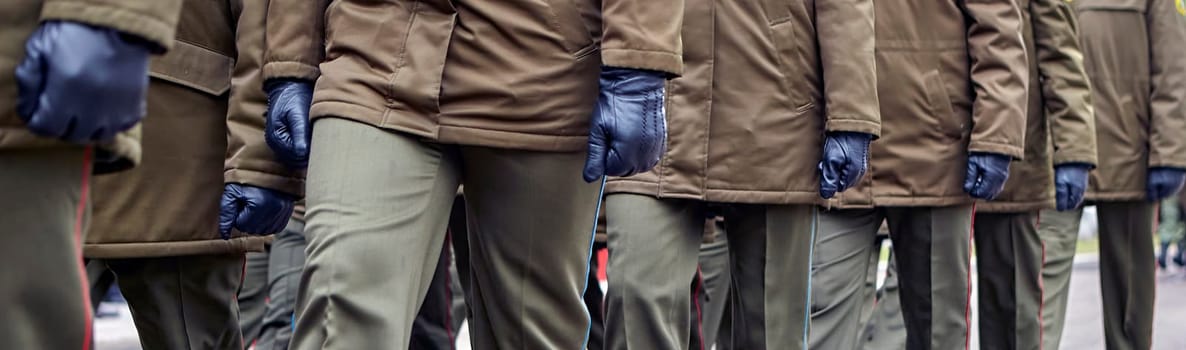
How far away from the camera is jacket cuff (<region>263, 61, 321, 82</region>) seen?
3418 millimetres

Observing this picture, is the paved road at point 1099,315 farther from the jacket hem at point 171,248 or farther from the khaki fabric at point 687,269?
the jacket hem at point 171,248

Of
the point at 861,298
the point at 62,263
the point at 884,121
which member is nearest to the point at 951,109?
the point at 884,121

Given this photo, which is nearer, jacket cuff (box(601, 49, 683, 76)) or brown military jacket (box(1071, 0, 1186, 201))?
jacket cuff (box(601, 49, 683, 76))

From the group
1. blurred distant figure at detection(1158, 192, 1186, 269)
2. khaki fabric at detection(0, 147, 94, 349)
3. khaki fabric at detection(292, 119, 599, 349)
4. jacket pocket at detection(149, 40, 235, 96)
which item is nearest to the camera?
khaki fabric at detection(0, 147, 94, 349)

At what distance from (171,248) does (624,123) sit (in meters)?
1.34

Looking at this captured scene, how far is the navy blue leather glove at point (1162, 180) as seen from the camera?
6777 millimetres

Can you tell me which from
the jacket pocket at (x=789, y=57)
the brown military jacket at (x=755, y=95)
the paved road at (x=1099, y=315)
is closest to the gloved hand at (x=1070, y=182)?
the brown military jacket at (x=755, y=95)

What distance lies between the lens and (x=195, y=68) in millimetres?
3900

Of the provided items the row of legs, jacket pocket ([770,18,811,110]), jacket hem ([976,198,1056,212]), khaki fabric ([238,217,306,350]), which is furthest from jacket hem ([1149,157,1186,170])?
khaki fabric ([238,217,306,350])

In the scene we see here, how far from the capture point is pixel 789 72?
4.67m

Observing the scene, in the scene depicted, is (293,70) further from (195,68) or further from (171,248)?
(171,248)

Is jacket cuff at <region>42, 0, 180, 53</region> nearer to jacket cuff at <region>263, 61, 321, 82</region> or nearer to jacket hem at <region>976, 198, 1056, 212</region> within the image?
jacket cuff at <region>263, 61, 321, 82</region>

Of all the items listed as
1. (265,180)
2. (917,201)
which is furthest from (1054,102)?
(265,180)

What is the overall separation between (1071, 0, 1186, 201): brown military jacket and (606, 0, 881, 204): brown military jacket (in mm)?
2542
